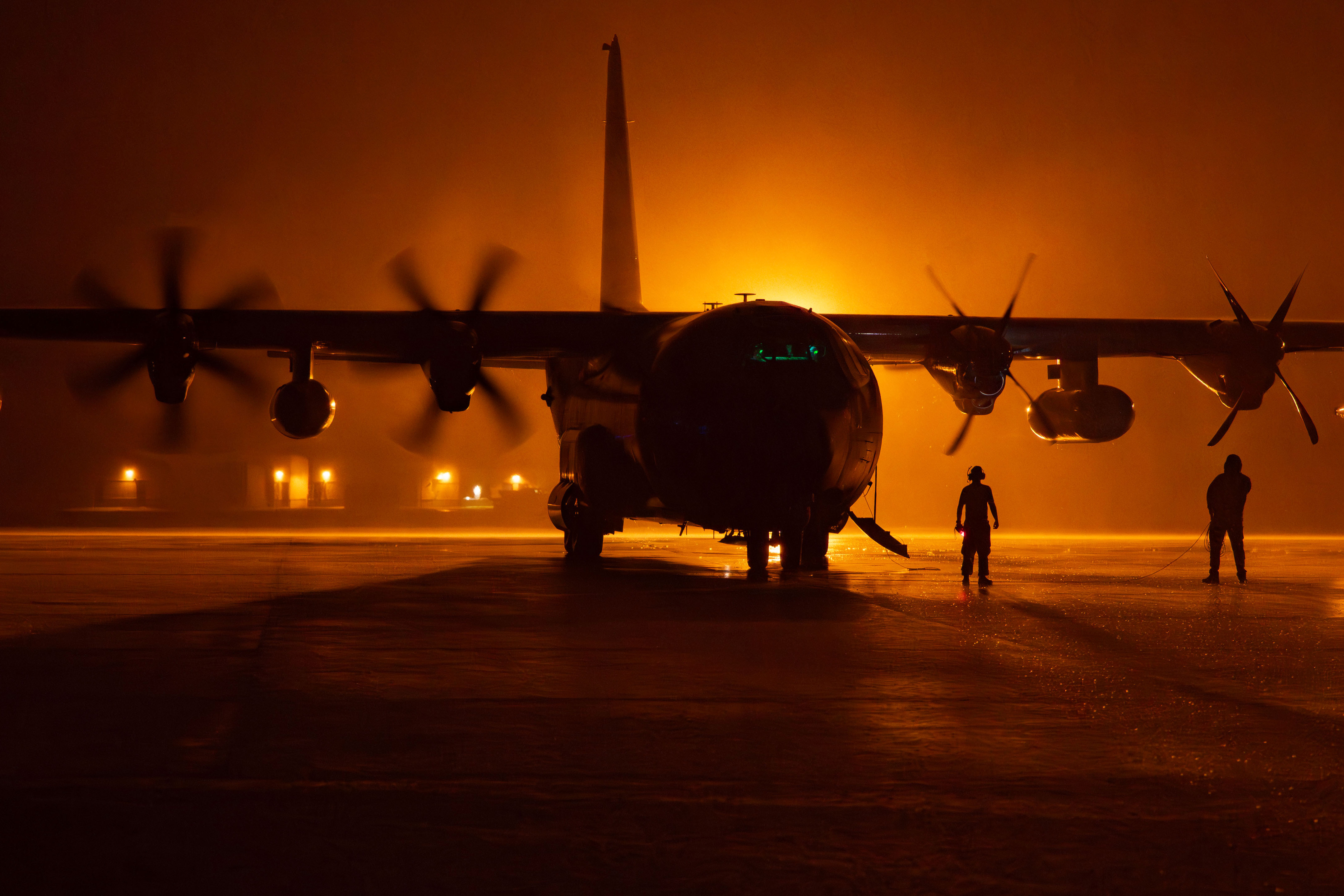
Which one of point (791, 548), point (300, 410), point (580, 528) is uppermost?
point (300, 410)

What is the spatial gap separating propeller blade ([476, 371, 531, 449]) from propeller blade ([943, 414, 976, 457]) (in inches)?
280

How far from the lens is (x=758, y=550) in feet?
53.0

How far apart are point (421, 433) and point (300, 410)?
203cm

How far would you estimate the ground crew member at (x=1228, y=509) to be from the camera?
16.9 metres

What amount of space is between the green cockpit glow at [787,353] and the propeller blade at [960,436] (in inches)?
197

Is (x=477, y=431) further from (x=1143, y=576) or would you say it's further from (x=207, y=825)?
(x=207, y=825)

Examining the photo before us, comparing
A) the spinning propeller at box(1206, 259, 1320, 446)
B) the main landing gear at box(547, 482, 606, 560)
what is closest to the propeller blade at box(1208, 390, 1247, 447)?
the spinning propeller at box(1206, 259, 1320, 446)

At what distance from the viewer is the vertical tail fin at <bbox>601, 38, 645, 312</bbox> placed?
82.2 ft

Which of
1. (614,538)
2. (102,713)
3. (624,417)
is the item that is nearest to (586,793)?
(102,713)

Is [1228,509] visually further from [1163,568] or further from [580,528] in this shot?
[580,528]

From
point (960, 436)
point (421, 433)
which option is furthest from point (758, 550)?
point (421, 433)

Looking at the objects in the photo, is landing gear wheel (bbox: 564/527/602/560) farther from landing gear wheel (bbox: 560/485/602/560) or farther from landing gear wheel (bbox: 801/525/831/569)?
landing gear wheel (bbox: 801/525/831/569)

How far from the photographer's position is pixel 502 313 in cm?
2011

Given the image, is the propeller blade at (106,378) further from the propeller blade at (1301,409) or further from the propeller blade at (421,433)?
the propeller blade at (1301,409)
